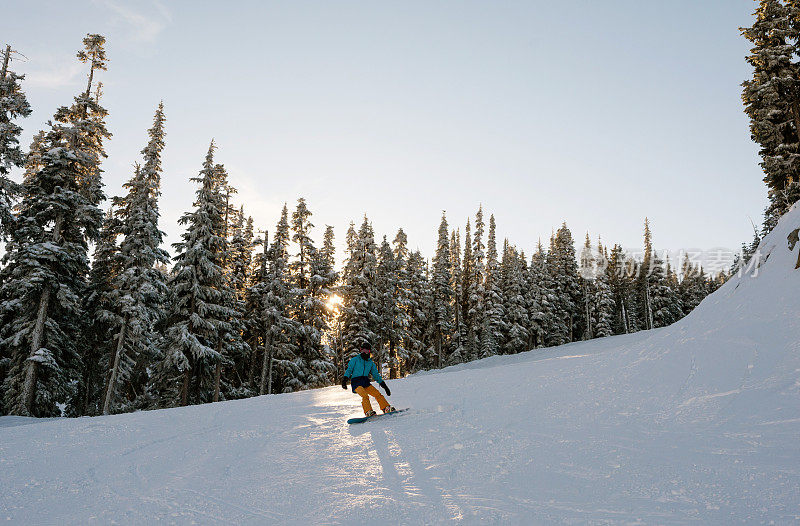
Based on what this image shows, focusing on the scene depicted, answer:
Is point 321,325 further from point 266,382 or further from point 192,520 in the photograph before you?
point 192,520

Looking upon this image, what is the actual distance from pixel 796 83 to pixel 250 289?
39.1 metres

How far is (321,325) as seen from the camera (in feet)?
112

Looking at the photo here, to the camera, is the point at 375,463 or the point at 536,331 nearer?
the point at 375,463

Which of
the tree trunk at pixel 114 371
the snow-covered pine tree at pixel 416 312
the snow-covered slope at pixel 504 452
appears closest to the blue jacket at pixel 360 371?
the snow-covered slope at pixel 504 452

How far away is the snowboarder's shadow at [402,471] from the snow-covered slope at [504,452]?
40 mm

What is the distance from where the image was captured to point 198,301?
26.4 m

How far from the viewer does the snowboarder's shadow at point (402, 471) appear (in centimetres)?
566

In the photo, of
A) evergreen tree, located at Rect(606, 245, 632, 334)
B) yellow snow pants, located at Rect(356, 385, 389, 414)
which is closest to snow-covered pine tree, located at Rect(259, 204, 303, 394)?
yellow snow pants, located at Rect(356, 385, 389, 414)

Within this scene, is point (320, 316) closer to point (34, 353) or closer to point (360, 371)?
point (34, 353)

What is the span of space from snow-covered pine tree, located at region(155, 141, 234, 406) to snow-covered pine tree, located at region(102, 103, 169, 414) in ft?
4.05

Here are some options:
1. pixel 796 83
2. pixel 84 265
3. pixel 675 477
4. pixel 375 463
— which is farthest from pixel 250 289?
pixel 796 83

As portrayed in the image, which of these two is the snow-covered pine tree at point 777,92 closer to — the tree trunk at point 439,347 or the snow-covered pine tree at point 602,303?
the tree trunk at point 439,347

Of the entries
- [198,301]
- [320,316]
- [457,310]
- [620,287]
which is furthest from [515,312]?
[198,301]

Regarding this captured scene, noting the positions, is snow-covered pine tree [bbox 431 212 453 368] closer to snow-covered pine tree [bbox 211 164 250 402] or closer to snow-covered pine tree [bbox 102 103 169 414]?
snow-covered pine tree [bbox 211 164 250 402]
